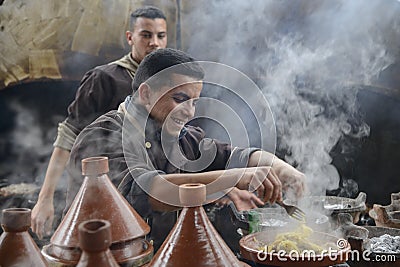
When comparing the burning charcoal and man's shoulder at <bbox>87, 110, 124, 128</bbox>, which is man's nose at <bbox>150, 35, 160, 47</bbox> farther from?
the burning charcoal

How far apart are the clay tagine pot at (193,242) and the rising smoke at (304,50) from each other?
385 cm

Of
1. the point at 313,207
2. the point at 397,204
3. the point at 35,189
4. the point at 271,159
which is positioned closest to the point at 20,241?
the point at 271,159

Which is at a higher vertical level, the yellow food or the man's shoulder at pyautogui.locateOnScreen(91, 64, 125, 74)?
the man's shoulder at pyautogui.locateOnScreen(91, 64, 125, 74)

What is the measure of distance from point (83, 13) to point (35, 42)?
0.58 m

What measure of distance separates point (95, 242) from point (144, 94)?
1481 millimetres

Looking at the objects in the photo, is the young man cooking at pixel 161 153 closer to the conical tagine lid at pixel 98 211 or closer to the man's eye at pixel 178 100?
the man's eye at pixel 178 100

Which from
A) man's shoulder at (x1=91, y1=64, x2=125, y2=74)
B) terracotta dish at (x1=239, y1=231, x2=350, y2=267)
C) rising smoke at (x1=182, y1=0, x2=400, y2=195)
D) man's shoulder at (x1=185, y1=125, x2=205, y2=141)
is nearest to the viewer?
terracotta dish at (x1=239, y1=231, x2=350, y2=267)

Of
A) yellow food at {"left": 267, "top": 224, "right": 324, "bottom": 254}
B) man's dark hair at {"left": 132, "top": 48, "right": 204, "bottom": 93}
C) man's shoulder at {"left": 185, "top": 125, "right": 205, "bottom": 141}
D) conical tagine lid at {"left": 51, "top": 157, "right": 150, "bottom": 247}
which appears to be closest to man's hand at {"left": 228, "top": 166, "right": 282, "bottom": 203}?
yellow food at {"left": 267, "top": 224, "right": 324, "bottom": 254}

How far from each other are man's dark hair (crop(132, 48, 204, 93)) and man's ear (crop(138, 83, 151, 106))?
45 mm

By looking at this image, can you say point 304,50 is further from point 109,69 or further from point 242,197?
point 242,197

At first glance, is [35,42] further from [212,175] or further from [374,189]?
[374,189]

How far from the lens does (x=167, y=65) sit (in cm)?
238

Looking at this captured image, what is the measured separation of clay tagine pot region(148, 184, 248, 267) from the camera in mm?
1222

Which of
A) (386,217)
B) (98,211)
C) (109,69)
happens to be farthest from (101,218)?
(109,69)
